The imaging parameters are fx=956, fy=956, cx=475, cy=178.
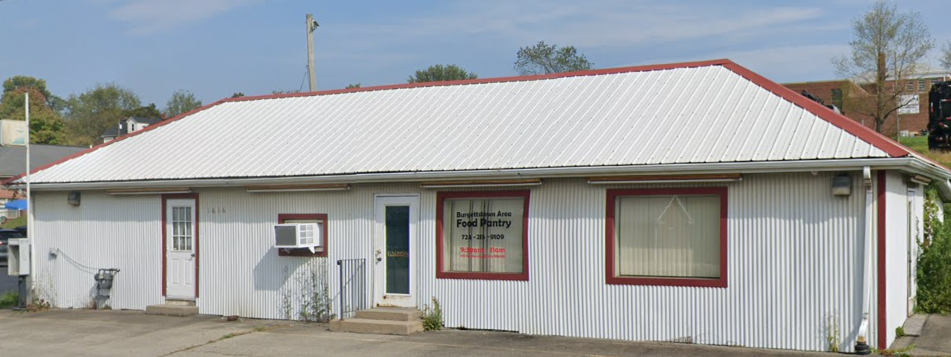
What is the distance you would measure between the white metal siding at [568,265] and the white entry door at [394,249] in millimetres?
124

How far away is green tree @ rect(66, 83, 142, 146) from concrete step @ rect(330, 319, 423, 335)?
278ft

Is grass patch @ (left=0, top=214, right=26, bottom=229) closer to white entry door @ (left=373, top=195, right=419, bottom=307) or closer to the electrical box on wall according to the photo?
the electrical box on wall

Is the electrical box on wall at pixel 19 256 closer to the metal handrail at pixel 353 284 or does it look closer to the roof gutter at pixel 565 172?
the roof gutter at pixel 565 172

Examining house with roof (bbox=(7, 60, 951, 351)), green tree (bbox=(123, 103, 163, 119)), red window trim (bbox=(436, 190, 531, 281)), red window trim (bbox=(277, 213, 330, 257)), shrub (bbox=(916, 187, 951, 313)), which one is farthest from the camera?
green tree (bbox=(123, 103, 163, 119))

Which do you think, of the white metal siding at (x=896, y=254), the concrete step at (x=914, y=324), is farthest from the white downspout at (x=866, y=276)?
the concrete step at (x=914, y=324)

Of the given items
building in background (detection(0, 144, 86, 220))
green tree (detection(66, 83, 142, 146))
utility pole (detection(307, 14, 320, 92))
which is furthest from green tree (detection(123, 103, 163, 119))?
utility pole (detection(307, 14, 320, 92))

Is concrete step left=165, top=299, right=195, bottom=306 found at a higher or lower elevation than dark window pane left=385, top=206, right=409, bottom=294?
lower

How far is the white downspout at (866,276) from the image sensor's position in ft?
35.0

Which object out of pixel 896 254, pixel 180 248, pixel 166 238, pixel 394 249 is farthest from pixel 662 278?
A: pixel 166 238

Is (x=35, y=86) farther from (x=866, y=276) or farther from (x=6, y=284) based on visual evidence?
(x=866, y=276)

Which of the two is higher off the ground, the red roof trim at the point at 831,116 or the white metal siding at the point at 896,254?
the red roof trim at the point at 831,116

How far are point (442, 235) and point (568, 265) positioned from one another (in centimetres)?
198

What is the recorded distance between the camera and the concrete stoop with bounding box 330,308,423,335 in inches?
520

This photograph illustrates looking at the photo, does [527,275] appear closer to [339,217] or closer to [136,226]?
[339,217]
